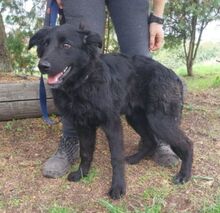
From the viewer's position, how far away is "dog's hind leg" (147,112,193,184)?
3.35m

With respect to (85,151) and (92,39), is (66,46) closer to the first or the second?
(92,39)

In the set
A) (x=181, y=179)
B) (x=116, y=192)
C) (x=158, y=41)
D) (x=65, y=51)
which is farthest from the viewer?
(x=158, y=41)

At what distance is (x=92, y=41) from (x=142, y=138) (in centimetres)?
113

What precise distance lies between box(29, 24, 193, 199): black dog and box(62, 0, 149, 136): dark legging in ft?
0.77

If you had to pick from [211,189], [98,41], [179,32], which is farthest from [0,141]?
[179,32]

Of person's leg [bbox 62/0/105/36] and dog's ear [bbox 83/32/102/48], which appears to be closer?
dog's ear [bbox 83/32/102/48]

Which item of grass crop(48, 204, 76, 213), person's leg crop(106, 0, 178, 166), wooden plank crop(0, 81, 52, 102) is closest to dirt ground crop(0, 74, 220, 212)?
grass crop(48, 204, 76, 213)

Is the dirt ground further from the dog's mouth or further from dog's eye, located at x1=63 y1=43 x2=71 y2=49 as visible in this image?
dog's eye, located at x1=63 y1=43 x2=71 y2=49

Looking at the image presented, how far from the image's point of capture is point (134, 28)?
359cm

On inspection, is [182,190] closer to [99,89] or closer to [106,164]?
[106,164]

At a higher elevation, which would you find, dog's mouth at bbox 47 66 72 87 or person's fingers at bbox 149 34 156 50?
person's fingers at bbox 149 34 156 50

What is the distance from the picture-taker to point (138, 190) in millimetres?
3236

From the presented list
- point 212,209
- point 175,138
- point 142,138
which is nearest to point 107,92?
point 175,138

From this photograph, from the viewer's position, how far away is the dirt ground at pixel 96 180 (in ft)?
10.1
